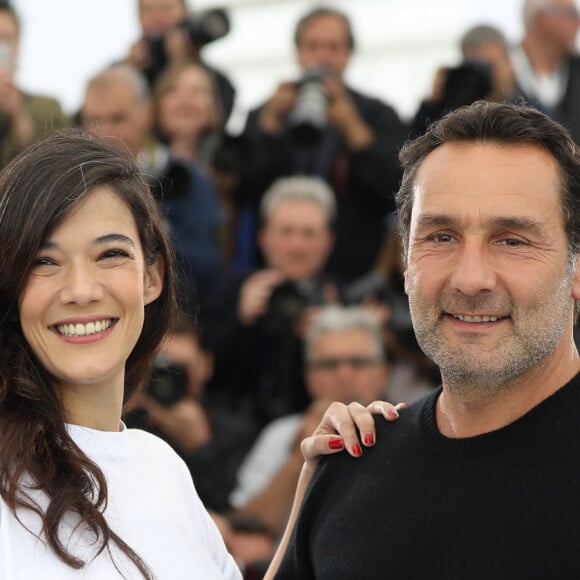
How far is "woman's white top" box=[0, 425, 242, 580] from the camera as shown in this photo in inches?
110

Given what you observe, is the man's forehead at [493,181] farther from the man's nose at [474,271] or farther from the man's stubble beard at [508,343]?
the man's stubble beard at [508,343]

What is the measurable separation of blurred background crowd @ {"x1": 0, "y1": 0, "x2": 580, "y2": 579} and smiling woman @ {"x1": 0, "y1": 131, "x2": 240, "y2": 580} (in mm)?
2122

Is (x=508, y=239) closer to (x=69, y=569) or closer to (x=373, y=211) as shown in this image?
Result: (x=69, y=569)

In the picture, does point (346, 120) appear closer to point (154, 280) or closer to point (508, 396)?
point (154, 280)

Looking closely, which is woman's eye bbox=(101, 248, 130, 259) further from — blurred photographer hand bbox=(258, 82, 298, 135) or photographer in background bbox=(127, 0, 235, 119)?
photographer in background bbox=(127, 0, 235, 119)

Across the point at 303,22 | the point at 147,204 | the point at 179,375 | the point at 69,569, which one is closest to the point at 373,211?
the point at 303,22

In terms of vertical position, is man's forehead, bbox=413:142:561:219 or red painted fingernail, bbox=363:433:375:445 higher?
man's forehead, bbox=413:142:561:219

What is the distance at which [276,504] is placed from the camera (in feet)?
17.3

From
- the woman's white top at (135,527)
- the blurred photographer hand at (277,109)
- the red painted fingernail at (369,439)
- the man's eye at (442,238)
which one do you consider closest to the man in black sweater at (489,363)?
the man's eye at (442,238)

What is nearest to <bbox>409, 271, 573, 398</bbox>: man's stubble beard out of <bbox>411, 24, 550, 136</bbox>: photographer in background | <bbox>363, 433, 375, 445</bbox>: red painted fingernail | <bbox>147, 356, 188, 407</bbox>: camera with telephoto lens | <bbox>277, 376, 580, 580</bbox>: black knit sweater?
<bbox>277, 376, 580, 580</bbox>: black knit sweater

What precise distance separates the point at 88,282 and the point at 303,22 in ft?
13.2

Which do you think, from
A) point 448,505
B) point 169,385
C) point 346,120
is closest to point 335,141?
point 346,120

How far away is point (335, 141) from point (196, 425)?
5.72 feet

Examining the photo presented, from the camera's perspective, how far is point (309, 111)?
21.0ft
